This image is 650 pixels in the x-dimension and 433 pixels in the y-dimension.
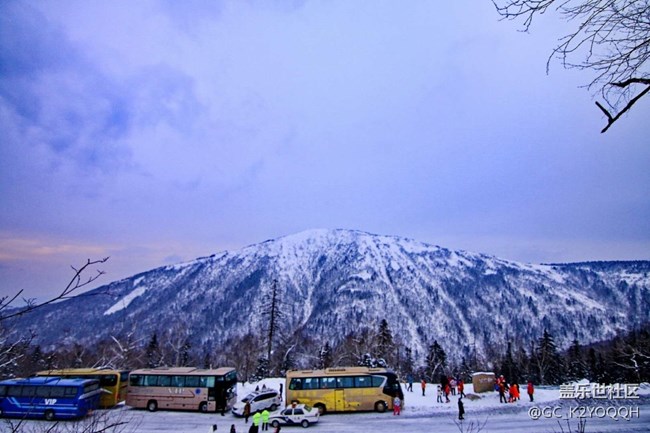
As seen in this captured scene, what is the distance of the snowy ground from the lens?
789 inches

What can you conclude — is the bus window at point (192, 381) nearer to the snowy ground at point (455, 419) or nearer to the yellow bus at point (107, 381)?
the snowy ground at point (455, 419)

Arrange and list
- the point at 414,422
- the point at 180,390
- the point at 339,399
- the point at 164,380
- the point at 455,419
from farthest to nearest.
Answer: the point at 164,380
the point at 180,390
the point at 339,399
the point at 455,419
the point at 414,422

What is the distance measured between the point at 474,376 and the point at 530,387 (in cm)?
387

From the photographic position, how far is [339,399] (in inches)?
979

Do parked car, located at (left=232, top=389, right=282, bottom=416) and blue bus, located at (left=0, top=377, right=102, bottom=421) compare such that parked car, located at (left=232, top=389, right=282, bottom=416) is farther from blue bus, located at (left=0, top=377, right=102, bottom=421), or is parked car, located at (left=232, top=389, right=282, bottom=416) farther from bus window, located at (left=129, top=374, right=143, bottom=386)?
blue bus, located at (left=0, top=377, right=102, bottom=421)

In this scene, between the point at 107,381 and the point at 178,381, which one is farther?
the point at 107,381

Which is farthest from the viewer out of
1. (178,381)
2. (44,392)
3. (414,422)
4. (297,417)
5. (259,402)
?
(178,381)

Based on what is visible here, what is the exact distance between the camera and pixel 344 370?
26.1m

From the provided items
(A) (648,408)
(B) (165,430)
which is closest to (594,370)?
(A) (648,408)

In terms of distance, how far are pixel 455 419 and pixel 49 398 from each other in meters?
24.7

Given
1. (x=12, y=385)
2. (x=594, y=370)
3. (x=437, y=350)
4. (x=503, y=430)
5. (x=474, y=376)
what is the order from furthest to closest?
(x=437, y=350) → (x=594, y=370) → (x=474, y=376) → (x=12, y=385) → (x=503, y=430)

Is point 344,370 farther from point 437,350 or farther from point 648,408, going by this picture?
point 437,350

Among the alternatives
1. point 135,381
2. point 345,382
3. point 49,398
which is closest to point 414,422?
point 345,382

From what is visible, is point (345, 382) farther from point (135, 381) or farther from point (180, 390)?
point (135, 381)
